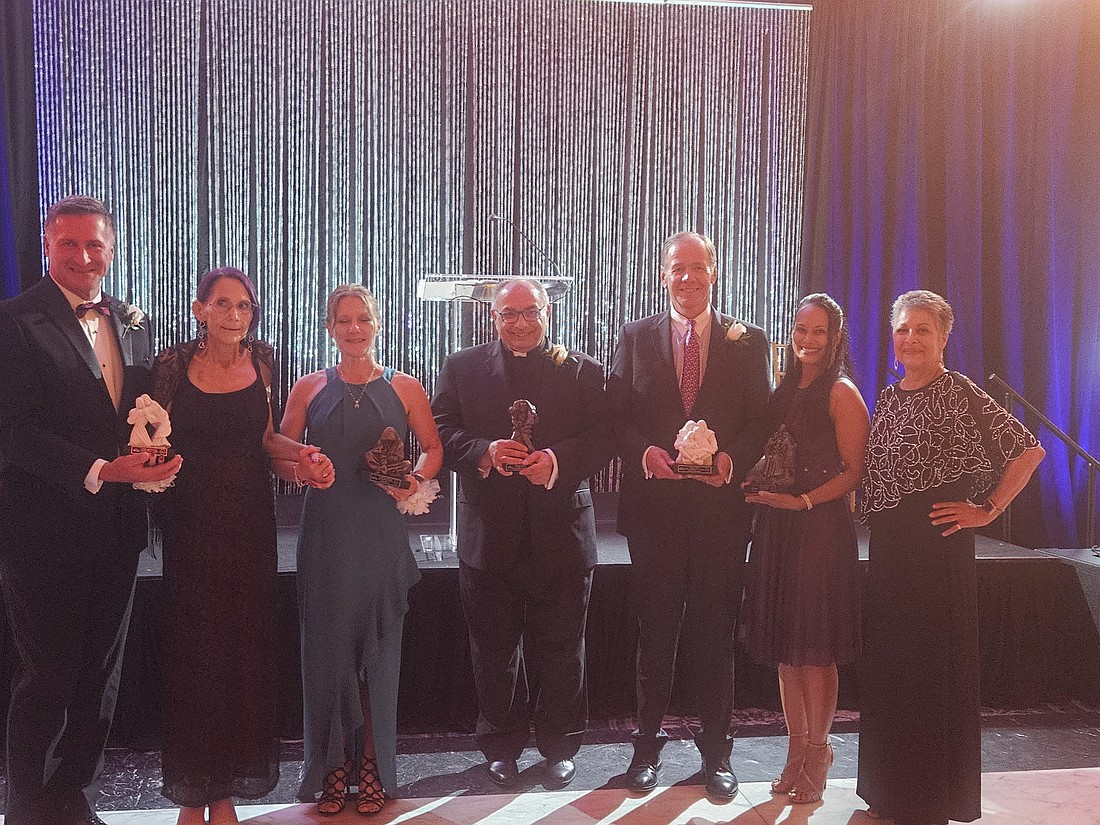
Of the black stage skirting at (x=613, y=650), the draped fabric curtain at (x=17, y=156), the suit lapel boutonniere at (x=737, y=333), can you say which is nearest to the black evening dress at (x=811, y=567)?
the suit lapel boutonniere at (x=737, y=333)

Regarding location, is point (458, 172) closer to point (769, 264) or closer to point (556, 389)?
point (769, 264)

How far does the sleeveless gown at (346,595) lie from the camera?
2.82 metres

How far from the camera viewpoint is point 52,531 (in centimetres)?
259

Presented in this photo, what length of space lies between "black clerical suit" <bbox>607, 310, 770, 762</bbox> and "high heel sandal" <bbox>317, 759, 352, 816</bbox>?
0.99 meters

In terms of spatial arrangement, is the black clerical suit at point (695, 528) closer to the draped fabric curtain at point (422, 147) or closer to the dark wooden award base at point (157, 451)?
the dark wooden award base at point (157, 451)

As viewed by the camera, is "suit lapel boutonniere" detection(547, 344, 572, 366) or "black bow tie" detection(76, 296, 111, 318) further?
"suit lapel boutonniere" detection(547, 344, 572, 366)

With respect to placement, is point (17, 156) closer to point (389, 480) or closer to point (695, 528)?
point (389, 480)

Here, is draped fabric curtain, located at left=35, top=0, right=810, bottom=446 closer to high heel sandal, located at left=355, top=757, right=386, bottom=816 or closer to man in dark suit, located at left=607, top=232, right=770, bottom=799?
man in dark suit, located at left=607, top=232, right=770, bottom=799

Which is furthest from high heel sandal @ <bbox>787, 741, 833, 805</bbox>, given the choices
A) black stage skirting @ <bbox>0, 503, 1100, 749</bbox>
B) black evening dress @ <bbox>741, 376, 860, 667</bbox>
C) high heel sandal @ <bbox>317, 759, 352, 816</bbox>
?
high heel sandal @ <bbox>317, 759, 352, 816</bbox>

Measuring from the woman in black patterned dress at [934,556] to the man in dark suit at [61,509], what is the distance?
A: 2.29m

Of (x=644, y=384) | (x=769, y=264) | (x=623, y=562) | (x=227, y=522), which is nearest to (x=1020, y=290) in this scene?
(x=769, y=264)

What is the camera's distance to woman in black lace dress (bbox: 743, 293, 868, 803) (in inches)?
115

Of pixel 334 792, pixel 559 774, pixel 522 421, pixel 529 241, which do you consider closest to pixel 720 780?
pixel 559 774

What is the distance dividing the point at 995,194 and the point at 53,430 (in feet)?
18.1
